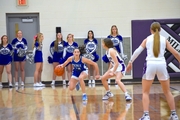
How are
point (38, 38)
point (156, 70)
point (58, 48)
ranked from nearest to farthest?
1. point (156, 70)
2. point (38, 38)
3. point (58, 48)

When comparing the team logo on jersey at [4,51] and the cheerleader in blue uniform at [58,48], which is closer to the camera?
the team logo on jersey at [4,51]

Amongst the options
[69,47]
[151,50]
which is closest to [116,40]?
[69,47]

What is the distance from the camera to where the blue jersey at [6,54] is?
12516 mm

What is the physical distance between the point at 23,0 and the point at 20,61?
2259 millimetres

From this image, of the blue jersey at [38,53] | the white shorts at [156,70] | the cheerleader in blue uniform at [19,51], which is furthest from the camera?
the cheerleader in blue uniform at [19,51]

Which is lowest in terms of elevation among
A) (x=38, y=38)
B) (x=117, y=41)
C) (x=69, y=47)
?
(x=69, y=47)

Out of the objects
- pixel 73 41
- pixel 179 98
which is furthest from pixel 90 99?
pixel 73 41

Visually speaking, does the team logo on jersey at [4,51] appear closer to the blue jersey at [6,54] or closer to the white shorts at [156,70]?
the blue jersey at [6,54]

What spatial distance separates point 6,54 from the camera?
12.5 meters

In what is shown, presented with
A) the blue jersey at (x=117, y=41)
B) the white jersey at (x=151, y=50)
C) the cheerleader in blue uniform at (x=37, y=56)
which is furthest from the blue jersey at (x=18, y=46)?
the white jersey at (x=151, y=50)

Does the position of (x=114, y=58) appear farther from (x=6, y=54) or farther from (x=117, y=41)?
(x=6, y=54)

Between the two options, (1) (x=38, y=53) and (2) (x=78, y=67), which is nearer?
(2) (x=78, y=67)

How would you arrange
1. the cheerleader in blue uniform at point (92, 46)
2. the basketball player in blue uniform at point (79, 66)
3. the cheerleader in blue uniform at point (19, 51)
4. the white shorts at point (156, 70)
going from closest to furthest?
the white shorts at point (156, 70)
the basketball player in blue uniform at point (79, 66)
the cheerleader in blue uniform at point (19, 51)
the cheerleader in blue uniform at point (92, 46)

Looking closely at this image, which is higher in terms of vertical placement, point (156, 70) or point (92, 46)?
point (92, 46)
